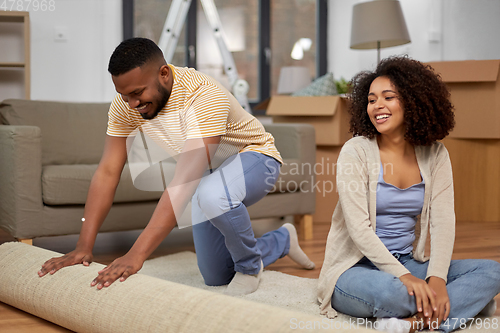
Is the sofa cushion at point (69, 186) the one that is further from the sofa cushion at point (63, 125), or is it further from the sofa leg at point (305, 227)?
the sofa leg at point (305, 227)

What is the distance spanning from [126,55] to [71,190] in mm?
1022

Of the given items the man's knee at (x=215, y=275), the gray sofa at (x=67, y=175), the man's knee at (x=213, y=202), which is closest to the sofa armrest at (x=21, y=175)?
the gray sofa at (x=67, y=175)

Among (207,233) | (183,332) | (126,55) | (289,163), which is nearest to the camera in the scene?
(183,332)

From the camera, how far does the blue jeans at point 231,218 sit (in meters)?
→ 1.48

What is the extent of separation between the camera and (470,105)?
10.0 ft

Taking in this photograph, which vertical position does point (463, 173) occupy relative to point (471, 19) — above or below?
below

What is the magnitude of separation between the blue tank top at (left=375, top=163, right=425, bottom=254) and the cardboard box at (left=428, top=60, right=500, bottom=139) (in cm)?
181

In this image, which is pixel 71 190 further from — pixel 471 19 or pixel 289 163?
pixel 471 19

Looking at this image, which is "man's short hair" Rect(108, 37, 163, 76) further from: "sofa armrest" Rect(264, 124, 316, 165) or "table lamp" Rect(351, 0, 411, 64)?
"table lamp" Rect(351, 0, 411, 64)

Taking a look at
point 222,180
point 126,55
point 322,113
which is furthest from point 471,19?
point 126,55

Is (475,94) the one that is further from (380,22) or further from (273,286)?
(273,286)

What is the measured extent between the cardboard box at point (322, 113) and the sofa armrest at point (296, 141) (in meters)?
0.29

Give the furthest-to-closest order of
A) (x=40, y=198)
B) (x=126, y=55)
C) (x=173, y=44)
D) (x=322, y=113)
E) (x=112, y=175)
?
(x=173, y=44)
(x=322, y=113)
(x=40, y=198)
(x=112, y=175)
(x=126, y=55)

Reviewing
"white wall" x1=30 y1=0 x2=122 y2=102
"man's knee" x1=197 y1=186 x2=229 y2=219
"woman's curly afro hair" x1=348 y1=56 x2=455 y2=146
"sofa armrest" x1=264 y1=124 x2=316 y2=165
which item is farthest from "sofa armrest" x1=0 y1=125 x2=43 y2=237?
"white wall" x1=30 y1=0 x2=122 y2=102
